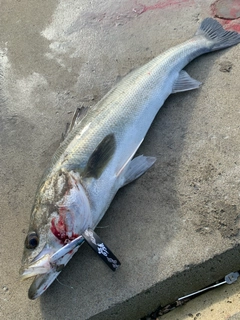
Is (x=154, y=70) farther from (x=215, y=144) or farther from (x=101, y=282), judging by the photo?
(x=101, y=282)

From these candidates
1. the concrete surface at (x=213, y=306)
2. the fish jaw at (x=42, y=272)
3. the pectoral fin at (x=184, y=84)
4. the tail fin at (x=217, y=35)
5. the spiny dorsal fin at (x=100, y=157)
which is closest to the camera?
the fish jaw at (x=42, y=272)

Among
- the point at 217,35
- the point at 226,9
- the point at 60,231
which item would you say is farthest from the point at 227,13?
the point at 60,231

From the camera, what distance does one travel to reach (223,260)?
10.3 ft

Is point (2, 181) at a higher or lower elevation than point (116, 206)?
higher

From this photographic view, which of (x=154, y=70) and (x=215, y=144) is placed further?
(x=154, y=70)

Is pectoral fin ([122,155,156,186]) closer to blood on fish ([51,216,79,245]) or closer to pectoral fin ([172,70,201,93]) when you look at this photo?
blood on fish ([51,216,79,245])

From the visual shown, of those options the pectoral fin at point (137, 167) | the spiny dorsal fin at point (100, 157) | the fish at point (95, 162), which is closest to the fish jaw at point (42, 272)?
the fish at point (95, 162)

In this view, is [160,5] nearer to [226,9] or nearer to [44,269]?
[226,9]

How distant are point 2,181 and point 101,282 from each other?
1386mm

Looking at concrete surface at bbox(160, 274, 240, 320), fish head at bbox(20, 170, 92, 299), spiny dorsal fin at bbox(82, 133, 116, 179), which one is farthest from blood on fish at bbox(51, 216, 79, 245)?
concrete surface at bbox(160, 274, 240, 320)

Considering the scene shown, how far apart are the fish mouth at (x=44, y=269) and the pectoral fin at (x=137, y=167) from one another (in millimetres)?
743

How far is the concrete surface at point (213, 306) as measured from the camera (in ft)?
9.78

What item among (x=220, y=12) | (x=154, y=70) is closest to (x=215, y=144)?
(x=154, y=70)

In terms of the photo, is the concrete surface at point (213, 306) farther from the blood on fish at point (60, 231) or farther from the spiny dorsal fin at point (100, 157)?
the spiny dorsal fin at point (100, 157)
